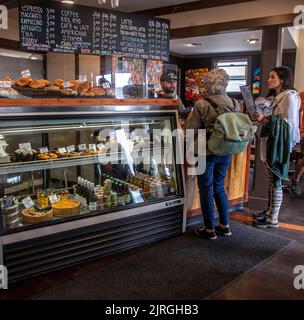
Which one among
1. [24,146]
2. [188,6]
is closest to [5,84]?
[24,146]

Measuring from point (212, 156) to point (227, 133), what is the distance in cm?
28

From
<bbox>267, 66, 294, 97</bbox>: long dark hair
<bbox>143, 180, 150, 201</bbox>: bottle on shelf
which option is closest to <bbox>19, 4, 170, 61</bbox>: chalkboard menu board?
<bbox>267, 66, 294, 97</bbox>: long dark hair

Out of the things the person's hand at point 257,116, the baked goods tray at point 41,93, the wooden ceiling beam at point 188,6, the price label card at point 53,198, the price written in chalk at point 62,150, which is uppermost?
the wooden ceiling beam at point 188,6

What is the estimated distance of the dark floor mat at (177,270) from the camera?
2455 millimetres

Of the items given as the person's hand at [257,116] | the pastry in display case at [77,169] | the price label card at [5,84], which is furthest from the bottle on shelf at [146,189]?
the price label card at [5,84]

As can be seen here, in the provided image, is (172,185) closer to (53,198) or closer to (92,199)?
(92,199)

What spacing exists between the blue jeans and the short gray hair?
593 millimetres

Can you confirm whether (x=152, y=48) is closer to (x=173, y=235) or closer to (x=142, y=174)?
(x=142, y=174)

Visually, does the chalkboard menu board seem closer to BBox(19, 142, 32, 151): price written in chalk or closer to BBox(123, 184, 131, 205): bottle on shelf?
BBox(19, 142, 32, 151): price written in chalk

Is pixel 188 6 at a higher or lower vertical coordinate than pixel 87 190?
higher

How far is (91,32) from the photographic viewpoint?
339 centimetres

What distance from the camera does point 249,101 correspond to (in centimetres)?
349

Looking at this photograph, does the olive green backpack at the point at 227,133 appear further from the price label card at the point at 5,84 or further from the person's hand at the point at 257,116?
the price label card at the point at 5,84
